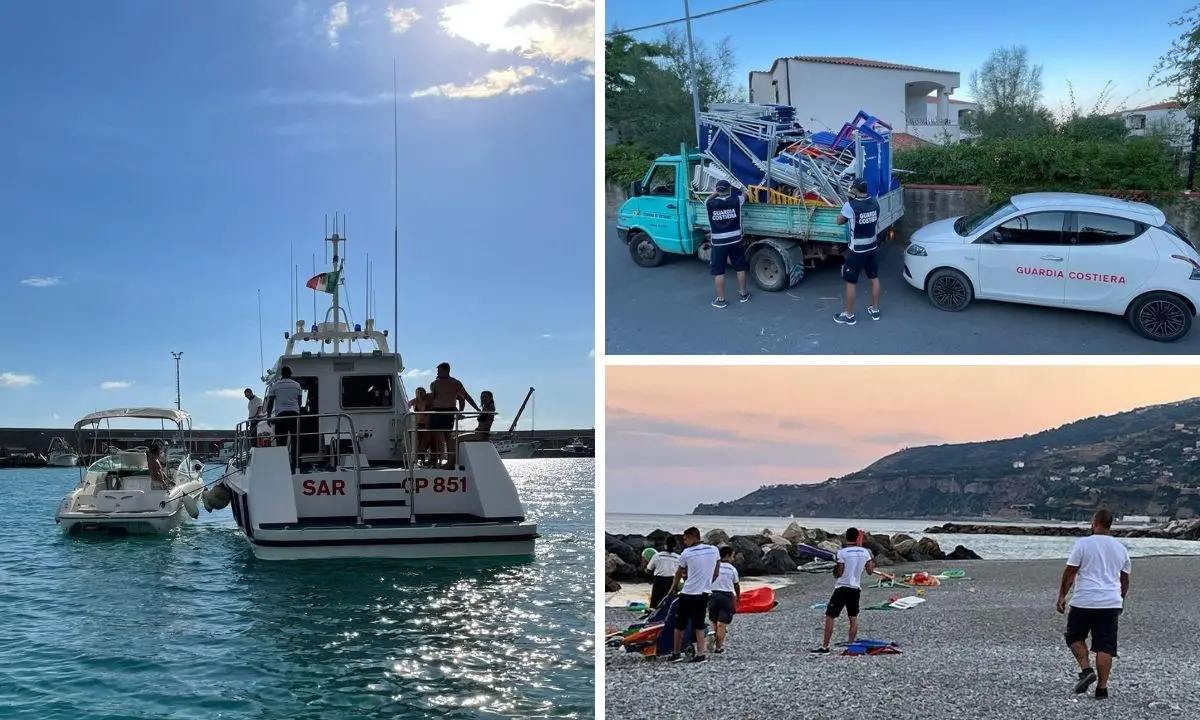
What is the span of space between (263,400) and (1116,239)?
1076 cm

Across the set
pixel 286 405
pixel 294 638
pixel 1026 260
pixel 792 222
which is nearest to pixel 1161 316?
pixel 1026 260

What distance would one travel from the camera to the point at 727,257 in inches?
283

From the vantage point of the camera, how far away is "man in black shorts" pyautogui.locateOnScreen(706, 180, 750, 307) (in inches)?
270

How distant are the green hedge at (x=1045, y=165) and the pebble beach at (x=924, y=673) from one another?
12.6ft

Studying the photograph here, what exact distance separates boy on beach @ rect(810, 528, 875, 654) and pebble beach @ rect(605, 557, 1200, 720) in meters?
0.26

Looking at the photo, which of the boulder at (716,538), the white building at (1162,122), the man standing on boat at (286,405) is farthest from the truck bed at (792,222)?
the boulder at (716,538)

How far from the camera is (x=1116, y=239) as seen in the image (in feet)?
22.7

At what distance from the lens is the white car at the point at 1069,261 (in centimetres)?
651

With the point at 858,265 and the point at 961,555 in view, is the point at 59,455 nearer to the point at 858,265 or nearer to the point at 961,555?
the point at 961,555

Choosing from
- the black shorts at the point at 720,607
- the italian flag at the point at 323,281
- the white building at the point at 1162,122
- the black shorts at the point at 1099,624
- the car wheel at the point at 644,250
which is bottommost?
the black shorts at the point at 720,607

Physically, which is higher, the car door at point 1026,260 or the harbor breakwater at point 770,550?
the car door at point 1026,260

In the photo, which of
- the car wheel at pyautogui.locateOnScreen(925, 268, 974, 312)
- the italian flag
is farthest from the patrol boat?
the car wheel at pyautogui.locateOnScreen(925, 268, 974, 312)

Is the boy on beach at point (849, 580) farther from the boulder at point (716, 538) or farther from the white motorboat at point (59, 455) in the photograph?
the white motorboat at point (59, 455)

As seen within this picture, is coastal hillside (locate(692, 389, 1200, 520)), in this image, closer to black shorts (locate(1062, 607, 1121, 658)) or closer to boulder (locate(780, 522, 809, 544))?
boulder (locate(780, 522, 809, 544))
